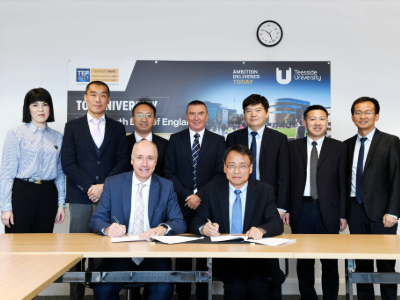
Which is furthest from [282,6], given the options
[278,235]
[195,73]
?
[278,235]

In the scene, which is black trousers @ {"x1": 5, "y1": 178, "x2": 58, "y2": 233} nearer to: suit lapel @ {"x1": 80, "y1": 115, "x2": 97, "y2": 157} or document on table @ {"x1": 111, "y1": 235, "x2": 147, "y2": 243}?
suit lapel @ {"x1": 80, "y1": 115, "x2": 97, "y2": 157}

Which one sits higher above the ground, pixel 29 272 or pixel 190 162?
pixel 190 162

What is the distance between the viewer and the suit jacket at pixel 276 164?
3.59m

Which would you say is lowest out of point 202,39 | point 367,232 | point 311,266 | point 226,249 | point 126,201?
point 311,266

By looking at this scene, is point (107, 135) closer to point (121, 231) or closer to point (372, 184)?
point (121, 231)

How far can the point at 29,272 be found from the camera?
180 cm

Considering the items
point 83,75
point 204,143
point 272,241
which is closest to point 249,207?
point 272,241

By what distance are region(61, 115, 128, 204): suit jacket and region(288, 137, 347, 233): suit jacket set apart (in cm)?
162

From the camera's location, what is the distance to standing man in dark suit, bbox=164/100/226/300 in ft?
12.2

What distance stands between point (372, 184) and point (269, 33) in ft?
7.07

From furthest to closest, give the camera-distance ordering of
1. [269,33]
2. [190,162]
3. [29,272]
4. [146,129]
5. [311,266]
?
[269,33]
[146,129]
[190,162]
[311,266]
[29,272]

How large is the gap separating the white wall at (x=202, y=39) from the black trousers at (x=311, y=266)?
117 centimetres

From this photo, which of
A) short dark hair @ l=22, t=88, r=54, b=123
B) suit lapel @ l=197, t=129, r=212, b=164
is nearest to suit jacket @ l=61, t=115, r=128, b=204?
short dark hair @ l=22, t=88, r=54, b=123

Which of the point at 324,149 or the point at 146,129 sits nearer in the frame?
the point at 324,149
